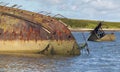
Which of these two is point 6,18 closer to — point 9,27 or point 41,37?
point 9,27

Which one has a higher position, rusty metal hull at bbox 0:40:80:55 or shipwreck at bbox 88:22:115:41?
shipwreck at bbox 88:22:115:41

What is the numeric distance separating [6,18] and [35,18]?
6.15 ft

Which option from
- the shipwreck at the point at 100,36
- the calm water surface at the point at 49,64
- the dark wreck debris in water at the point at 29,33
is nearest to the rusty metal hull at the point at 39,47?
the dark wreck debris in water at the point at 29,33

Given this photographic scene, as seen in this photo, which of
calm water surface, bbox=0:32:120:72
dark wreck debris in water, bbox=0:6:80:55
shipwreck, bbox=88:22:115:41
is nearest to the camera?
calm water surface, bbox=0:32:120:72

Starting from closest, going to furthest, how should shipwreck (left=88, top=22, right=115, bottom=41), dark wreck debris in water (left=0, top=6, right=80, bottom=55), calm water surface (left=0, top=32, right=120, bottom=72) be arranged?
calm water surface (left=0, top=32, right=120, bottom=72) < dark wreck debris in water (left=0, top=6, right=80, bottom=55) < shipwreck (left=88, top=22, right=115, bottom=41)

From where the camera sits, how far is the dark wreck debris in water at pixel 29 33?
2791 cm

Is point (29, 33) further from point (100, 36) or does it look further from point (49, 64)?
point (100, 36)

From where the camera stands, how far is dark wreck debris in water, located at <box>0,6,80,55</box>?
2791 centimetres

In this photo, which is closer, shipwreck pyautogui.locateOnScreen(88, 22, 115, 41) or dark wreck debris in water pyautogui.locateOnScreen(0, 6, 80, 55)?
dark wreck debris in water pyautogui.locateOnScreen(0, 6, 80, 55)

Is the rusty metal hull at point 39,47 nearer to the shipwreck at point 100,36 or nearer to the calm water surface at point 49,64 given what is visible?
the calm water surface at point 49,64

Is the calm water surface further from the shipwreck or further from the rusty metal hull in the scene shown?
the shipwreck

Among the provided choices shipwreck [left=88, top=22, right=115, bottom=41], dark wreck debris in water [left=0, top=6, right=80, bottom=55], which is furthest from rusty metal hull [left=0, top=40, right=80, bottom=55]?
shipwreck [left=88, top=22, right=115, bottom=41]

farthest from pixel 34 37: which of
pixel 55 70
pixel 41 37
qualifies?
pixel 55 70

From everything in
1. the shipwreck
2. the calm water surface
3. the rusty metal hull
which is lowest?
the calm water surface
